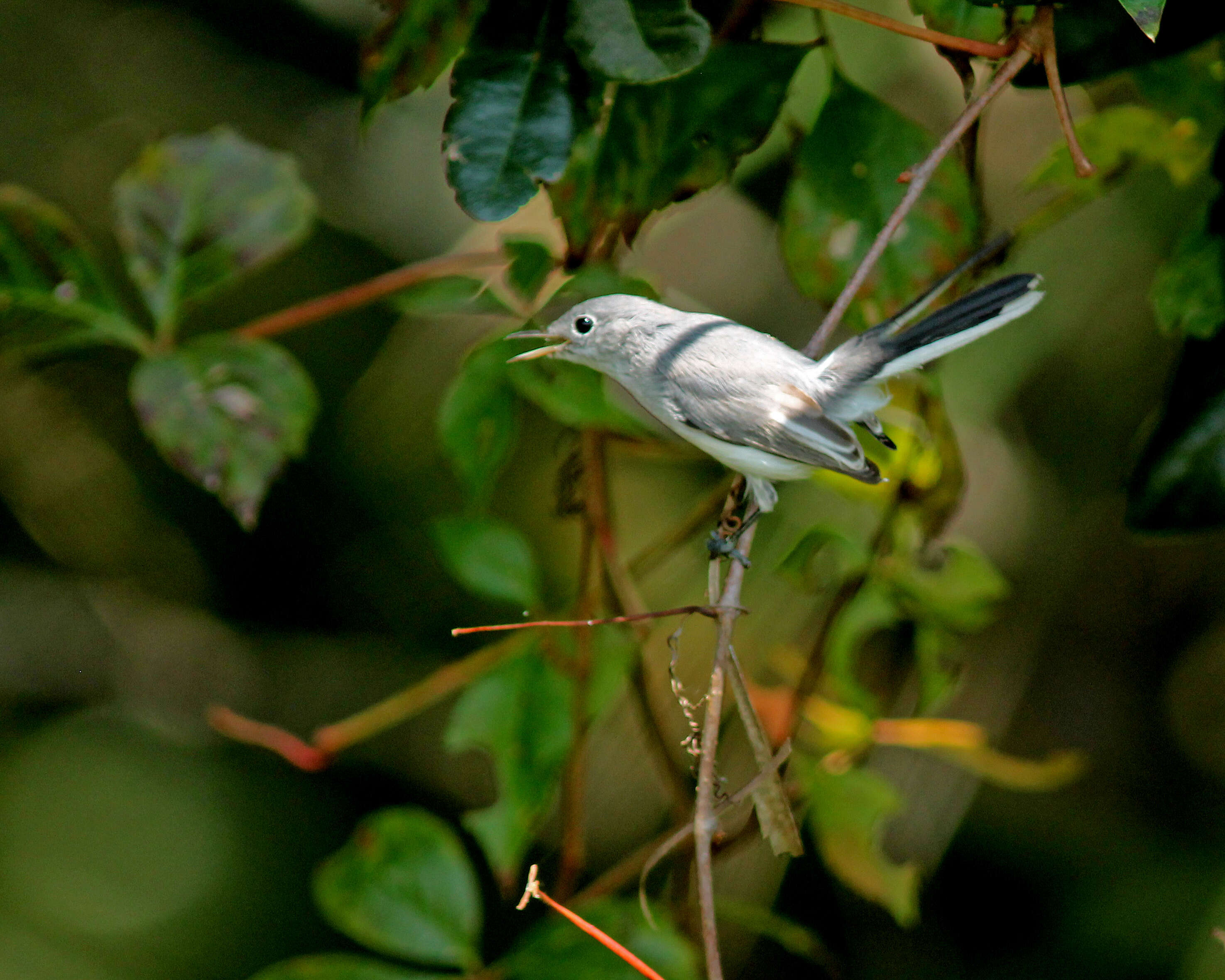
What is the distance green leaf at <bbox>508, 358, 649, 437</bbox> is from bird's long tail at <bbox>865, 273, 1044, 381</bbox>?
0.34 metres

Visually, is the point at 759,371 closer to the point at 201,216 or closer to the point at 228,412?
the point at 228,412

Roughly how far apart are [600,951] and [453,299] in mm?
878

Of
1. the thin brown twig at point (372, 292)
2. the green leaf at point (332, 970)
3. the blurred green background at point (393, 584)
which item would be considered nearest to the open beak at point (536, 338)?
the thin brown twig at point (372, 292)

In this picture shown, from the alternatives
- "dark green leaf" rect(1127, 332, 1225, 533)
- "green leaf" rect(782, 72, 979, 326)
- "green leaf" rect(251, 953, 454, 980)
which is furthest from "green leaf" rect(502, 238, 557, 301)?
"green leaf" rect(251, 953, 454, 980)

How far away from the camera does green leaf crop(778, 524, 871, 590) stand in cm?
127

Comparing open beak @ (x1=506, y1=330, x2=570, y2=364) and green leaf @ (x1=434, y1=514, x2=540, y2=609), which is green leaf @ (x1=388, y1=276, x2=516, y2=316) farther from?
green leaf @ (x1=434, y1=514, x2=540, y2=609)

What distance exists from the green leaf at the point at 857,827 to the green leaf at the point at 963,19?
1.04 metres

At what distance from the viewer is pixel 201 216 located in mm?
1484

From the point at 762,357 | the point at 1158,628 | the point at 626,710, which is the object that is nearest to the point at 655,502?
the point at 626,710

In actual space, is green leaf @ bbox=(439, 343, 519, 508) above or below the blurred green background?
above

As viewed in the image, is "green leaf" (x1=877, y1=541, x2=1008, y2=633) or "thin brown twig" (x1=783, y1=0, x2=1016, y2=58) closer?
"thin brown twig" (x1=783, y1=0, x2=1016, y2=58)

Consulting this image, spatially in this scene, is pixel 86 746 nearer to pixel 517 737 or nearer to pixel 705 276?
pixel 517 737

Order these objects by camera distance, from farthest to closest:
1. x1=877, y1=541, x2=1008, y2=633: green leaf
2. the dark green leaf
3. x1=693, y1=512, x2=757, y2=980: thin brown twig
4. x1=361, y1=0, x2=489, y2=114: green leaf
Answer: x1=877, y1=541, x2=1008, y2=633: green leaf → the dark green leaf → x1=361, y1=0, x2=489, y2=114: green leaf → x1=693, y1=512, x2=757, y2=980: thin brown twig

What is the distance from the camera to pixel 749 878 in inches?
74.9
